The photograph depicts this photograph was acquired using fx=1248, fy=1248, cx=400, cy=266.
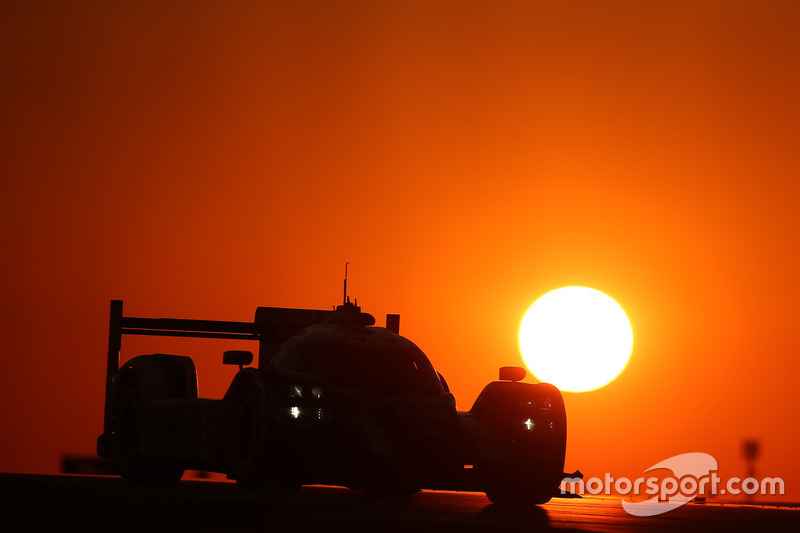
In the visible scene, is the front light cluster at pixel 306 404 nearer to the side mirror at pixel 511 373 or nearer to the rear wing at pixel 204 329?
the side mirror at pixel 511 373

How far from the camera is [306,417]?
14.0 meters

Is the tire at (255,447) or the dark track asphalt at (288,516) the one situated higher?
the tire at (255,447)

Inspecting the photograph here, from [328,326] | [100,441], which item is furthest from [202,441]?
[100,441]

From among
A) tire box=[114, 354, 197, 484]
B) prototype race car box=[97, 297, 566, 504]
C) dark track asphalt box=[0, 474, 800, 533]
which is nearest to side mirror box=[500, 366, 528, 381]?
prototype race car box=[97, 297, 566, 504]

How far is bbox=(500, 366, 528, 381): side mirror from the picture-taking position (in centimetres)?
1634

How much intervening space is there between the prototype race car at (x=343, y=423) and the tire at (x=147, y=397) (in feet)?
0.07

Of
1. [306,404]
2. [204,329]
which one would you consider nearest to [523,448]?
[306,404]

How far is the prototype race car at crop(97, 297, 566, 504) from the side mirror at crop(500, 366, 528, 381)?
0.01m

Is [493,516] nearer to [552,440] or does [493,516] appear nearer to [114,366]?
[552,440]

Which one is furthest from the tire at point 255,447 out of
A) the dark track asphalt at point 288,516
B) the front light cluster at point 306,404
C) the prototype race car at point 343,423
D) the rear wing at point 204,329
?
the rear wing at point 204,329

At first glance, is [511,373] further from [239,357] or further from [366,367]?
[239,357]

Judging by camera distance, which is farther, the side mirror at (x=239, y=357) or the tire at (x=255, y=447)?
the side mirror at (x=239, y=357)

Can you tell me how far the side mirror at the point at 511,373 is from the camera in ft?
53.6

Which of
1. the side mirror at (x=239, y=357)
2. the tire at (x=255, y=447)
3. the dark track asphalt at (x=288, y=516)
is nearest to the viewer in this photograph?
the dark track asphalt at (x=288, y=516)
